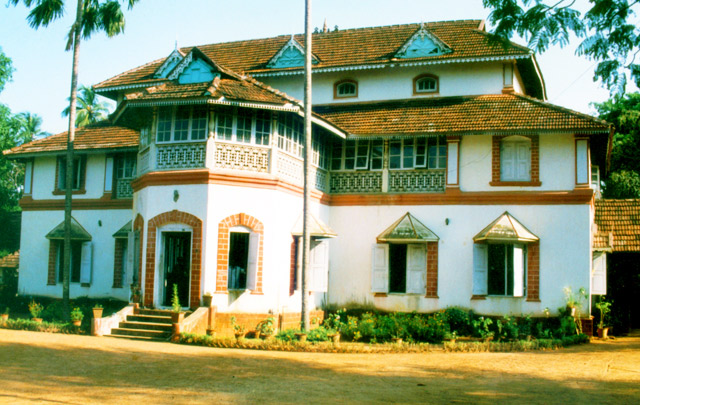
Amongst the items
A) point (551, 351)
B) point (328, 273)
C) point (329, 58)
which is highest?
point (329, 58)

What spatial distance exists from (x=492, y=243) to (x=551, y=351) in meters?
3.63

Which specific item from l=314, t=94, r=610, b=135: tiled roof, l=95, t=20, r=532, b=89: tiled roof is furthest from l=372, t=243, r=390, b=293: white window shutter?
l=95, t=20, r=532, b=89: tiled roof

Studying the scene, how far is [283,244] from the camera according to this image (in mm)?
15273

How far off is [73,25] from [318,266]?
9.33 meters

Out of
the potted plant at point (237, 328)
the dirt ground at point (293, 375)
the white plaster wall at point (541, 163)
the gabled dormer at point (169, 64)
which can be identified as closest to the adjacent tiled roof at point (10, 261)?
the gabled dormer at point (169, 64)

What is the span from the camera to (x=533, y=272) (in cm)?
1598

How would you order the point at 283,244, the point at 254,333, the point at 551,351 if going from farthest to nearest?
the point at 283,244, the point at 254,333, the point at 551,351

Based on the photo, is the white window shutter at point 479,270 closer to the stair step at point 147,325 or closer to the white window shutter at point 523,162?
the white window shutter at point 523,162

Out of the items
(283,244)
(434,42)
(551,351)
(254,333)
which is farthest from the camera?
(434,42)

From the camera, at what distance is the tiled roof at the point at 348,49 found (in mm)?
18656

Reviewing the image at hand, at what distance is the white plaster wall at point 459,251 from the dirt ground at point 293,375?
2.89 m
